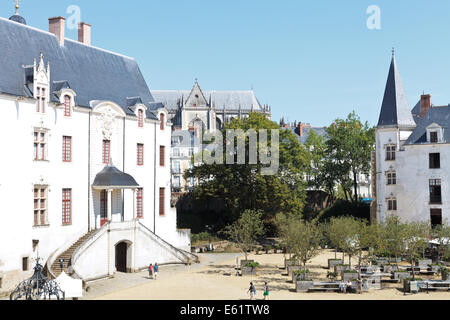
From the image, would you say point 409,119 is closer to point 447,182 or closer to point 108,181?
point 447,182

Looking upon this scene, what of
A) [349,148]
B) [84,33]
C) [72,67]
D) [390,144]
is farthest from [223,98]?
[72,67]

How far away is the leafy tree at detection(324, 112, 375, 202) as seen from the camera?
65.9 m

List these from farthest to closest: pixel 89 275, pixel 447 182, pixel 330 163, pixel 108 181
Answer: pixel 330 163
pixel 447 182
pixel 108 181
pixel 89 275

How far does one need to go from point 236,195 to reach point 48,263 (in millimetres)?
25688

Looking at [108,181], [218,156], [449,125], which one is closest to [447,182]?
[449,125]

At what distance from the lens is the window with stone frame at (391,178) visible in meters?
50.8

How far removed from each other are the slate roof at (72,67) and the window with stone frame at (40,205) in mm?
6076

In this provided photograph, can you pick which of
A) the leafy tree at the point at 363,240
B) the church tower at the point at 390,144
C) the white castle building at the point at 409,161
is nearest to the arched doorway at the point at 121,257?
the leafy tree at the point at 363,240

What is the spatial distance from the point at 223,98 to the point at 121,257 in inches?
3609

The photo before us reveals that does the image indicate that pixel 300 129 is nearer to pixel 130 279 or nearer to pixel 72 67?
pixel 72 67

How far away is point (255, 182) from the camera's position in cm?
5388

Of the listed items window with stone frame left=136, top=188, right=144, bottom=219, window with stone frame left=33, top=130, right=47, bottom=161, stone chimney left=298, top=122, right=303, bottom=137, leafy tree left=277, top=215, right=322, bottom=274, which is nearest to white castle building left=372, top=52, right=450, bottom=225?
leafy tree left=277, top=215, right=322, bottom=274

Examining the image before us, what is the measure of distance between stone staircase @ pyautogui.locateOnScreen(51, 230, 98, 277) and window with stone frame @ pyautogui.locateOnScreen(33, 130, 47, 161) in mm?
6108

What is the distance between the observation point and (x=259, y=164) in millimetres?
53406
